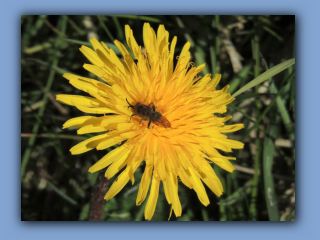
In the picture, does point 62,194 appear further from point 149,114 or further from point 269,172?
point 269,172

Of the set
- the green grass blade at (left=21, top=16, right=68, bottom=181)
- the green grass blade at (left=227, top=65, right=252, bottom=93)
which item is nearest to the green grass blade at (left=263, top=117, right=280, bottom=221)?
the green grass blade at (left=227, top=65, right=252, bottom=93)

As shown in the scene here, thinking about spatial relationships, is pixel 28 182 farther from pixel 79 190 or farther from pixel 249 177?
pixel 249 177

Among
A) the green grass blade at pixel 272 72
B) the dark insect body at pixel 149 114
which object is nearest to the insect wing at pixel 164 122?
the dark insect body at pixel 149 114

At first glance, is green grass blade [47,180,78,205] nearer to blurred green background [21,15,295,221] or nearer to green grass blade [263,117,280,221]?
blurred green background [21,15,295,221]

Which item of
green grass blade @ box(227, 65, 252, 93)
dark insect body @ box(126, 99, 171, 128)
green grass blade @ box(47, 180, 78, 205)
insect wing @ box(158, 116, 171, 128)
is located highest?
green grass blade @ box(227, 65, 252, 93)

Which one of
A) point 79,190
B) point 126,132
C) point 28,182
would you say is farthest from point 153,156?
point 28,182

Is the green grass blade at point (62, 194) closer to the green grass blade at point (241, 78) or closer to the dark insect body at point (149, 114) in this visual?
the dark insect body at point (149, 114)

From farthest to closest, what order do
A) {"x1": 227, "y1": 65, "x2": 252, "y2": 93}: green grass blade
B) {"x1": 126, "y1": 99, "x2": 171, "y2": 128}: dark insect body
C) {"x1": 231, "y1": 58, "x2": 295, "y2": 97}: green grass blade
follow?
{"x1": 227, "y1": 65, "x2": 252, "y2": 93}: green grass blade → {"x1": 231, "y1": 58, "x2": 295, "y2": 97}: green grass blade → {"x1": 126, "y1": 99, "x2": 171, "y2": 128}: dark insect body

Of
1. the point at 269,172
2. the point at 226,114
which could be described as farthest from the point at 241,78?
the point at 269,172
